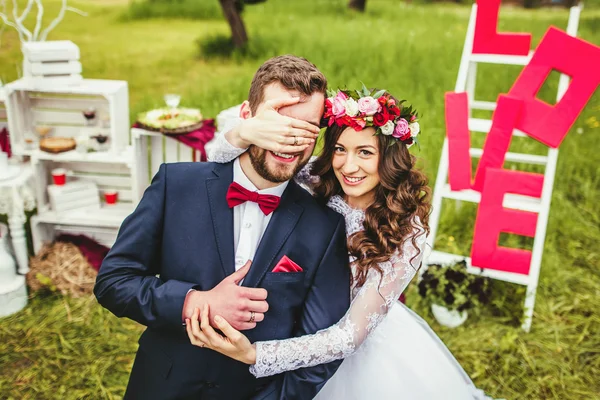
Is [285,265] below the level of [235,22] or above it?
below

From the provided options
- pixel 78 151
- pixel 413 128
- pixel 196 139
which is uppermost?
pixel 413 128

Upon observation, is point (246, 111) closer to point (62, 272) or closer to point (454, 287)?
point (454, 287)

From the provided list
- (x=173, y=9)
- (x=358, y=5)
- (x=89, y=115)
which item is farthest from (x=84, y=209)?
(x=358, y=5)

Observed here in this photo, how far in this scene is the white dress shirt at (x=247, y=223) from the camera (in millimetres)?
2188

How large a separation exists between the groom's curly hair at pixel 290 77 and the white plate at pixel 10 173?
318 cm

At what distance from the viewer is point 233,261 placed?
6.97 feet

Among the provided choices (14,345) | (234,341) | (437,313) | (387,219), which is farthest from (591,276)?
(14,345)

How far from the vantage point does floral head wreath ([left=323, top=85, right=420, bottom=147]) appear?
8.09 ft

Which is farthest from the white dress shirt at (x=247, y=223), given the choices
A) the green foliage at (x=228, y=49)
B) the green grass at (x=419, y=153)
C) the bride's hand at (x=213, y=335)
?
the green foliage at (x=228, y=49)

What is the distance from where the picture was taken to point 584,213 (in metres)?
5.92

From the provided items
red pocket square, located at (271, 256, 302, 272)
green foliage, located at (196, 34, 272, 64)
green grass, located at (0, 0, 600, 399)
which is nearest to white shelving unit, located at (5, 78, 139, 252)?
green grass, located at (0, 0, 600, 399)

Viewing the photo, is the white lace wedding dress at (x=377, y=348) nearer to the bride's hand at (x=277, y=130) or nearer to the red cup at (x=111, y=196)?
the bride's hand at (x=277, y=130)

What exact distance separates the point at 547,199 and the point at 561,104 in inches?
27.5

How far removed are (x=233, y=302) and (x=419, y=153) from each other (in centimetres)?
404
